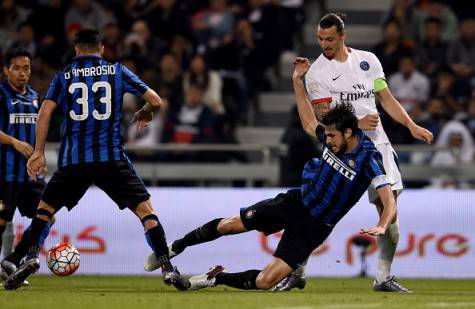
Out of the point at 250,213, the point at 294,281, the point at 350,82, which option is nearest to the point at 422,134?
the point at 350,82

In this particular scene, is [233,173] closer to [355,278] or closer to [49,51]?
[355,278]

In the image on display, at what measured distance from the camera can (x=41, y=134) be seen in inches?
399

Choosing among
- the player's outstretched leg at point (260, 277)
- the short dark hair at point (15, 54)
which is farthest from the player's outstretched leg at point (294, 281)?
the short dark hair at point (15, 54)

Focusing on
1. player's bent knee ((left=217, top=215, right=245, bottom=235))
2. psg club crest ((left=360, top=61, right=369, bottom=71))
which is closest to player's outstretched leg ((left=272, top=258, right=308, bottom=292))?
player's bent knee ((left=217, top=215, right=245, bottom=235))

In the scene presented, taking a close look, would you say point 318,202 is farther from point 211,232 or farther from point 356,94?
point 356,94

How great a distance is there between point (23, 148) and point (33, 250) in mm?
1035

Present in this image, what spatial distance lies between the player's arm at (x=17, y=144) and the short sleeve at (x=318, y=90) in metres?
2.42

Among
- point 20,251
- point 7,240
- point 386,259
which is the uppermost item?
point 20,251

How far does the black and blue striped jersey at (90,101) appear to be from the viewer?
10.2 metres

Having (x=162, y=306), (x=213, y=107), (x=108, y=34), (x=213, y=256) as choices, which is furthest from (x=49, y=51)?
(x=162, y=306)

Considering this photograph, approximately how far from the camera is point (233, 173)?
15203mm

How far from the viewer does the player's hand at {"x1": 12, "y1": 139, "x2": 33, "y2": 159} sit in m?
10.8

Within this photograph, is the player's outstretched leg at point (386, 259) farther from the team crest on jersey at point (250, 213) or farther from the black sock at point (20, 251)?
the black sock at point (20, 251)

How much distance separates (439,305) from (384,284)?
183cm
